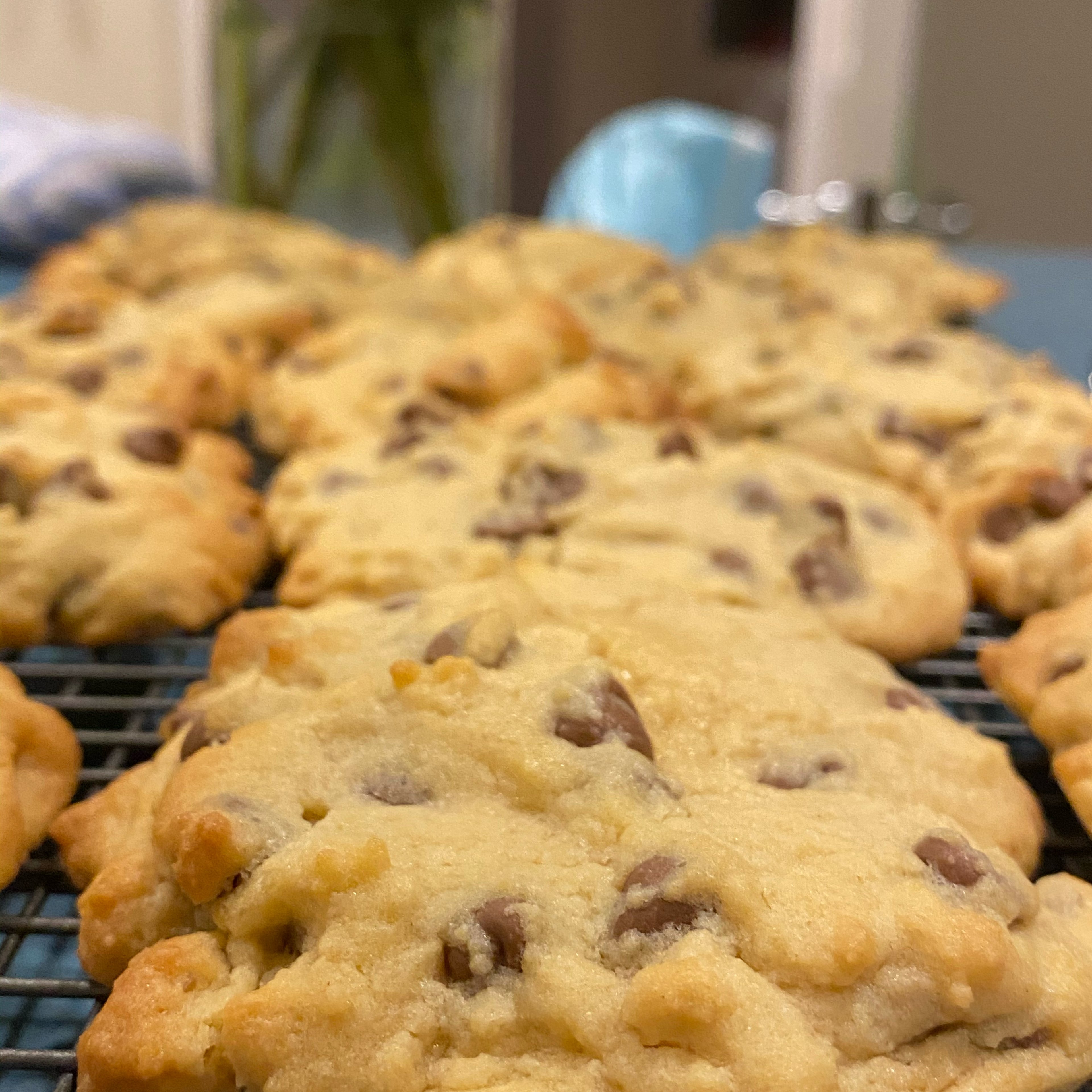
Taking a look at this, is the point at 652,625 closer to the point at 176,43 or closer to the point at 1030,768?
the point at 1030,768

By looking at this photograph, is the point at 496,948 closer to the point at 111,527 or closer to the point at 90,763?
the point at 90,763

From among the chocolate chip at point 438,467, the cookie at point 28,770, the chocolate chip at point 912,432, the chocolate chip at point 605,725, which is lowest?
the cookie at point 28,770

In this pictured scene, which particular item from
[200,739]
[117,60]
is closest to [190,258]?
[200,739]

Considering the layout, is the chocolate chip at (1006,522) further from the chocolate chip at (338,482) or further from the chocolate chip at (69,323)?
the chocolate chip at (69,323)

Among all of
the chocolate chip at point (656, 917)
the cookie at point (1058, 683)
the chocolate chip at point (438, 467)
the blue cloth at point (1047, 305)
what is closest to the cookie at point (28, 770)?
the chocolate chip at point (656, 917)

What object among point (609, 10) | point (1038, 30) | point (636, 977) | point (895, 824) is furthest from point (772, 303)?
point (609, 10)

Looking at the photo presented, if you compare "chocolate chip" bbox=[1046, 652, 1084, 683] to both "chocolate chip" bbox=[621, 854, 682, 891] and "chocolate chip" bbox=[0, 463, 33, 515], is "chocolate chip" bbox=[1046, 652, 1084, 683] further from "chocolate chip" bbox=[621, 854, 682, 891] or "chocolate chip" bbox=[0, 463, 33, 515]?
"chocolate chip" bbox=[0, 463, 33, 515]
